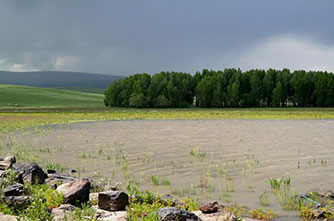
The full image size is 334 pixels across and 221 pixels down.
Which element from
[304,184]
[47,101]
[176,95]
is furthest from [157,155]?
[47,101]

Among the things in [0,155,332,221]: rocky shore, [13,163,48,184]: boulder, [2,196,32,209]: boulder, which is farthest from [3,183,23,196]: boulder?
[13,163,48,184]: boulder

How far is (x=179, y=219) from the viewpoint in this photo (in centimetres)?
675

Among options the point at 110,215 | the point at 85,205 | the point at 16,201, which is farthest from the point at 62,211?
the point at 16,201

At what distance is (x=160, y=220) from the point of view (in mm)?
6840

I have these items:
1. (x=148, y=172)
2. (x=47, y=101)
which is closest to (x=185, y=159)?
(x=148, y=172)

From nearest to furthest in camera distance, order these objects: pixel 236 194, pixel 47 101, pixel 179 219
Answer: pixel 179 219 < pixel 236 194 < pixel 47 101

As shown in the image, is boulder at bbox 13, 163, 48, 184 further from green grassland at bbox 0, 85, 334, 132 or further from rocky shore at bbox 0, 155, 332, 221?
green grassland at bbox 0, 85, 334, 132

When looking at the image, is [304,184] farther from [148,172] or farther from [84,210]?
[84,210]

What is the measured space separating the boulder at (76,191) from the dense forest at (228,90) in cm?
9768

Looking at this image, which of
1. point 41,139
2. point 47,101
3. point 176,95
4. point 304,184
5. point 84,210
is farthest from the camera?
point 47,101

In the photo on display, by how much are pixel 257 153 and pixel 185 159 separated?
11.6ft

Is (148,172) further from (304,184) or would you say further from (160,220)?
(160,220)

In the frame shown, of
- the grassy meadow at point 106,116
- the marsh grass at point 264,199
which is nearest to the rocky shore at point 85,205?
the marsh grass at point 264,199

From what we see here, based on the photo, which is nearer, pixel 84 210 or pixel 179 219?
pixel 179 219
